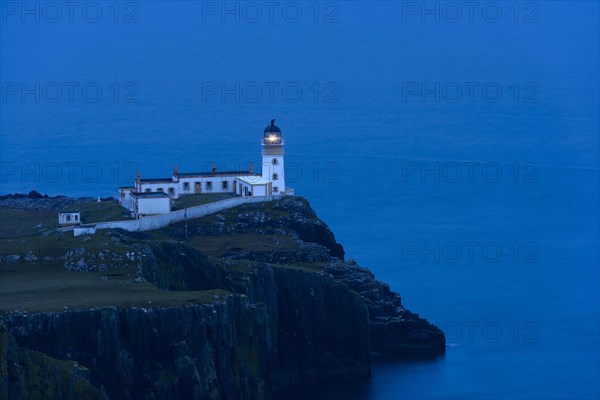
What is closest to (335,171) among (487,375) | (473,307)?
(473,307)

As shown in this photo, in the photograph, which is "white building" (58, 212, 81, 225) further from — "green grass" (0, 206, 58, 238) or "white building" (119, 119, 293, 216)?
"white building" (119, 119, 293, 216)

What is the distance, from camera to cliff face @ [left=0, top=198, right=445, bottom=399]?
254 feet

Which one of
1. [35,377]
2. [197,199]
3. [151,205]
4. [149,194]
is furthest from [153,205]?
[35,377]

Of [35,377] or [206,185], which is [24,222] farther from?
[35,377]

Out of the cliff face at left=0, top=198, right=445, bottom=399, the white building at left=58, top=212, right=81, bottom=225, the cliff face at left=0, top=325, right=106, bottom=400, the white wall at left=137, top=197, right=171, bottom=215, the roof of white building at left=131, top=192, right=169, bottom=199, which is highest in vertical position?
the roof of white building at left=131, top=192, right=169, bottom=199

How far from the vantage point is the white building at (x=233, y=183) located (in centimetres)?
10988

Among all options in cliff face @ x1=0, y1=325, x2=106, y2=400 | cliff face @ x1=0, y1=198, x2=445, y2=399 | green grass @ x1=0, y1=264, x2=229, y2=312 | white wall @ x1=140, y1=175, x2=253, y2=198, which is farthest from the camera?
white wall @ x1=140, y1=175, x2=253, y2=198

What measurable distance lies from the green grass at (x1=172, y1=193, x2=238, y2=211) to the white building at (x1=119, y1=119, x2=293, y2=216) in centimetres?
64

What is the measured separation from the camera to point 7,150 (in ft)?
610

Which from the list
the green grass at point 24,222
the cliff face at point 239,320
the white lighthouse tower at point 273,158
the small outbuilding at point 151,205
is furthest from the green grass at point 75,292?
the white lighthouse tower at point 273,158

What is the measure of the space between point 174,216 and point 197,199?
571cm

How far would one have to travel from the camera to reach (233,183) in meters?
114

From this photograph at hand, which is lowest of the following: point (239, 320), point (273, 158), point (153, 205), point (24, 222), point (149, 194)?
point (239, 320)

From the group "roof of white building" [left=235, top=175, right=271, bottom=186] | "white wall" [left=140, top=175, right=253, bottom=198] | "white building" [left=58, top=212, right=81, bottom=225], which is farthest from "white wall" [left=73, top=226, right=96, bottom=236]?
"white wall" [left=140, top=175, right=253, bottom=198]
